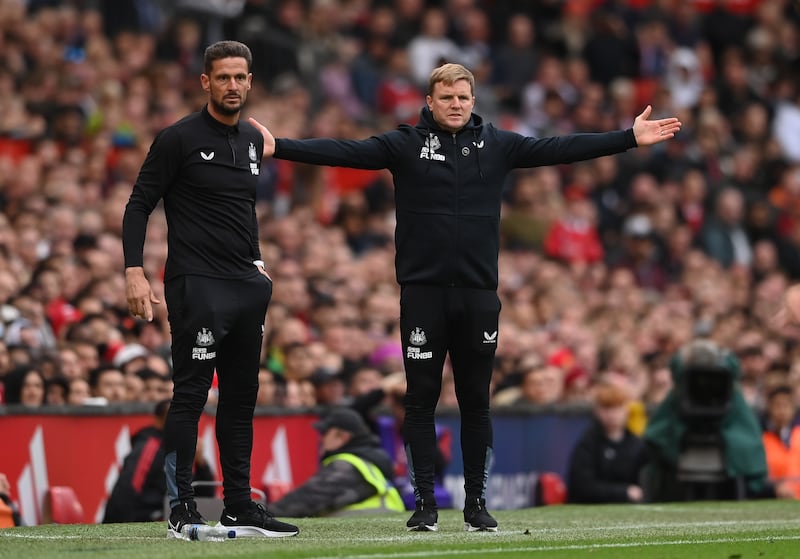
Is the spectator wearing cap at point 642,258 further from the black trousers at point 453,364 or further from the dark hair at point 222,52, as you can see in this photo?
the dark hair at point 222,52

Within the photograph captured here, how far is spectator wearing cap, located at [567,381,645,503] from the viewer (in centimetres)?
1505

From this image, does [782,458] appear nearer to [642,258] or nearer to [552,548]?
[642,258]

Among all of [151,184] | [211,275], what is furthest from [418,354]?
[151,184]

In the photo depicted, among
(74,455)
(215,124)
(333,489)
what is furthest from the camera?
(333,489)

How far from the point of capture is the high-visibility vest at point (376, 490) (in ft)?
41.4

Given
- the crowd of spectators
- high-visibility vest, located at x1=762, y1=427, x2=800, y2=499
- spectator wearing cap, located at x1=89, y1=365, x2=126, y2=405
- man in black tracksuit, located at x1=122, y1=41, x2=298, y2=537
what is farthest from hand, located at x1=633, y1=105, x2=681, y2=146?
high-visibility vest, located at x1=762, y1=427, x2=800, y2=499

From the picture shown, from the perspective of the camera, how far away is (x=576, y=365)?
1827cm

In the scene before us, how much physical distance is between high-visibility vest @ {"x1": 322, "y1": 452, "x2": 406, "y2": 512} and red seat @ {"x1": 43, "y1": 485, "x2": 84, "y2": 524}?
1.86 m

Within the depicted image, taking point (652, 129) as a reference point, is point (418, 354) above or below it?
below

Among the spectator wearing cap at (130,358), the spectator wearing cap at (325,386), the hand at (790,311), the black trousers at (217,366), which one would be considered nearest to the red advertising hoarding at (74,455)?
the spectator wearing cap at (130,358)

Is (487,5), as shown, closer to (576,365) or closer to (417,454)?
(576,365)

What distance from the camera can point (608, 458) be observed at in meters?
15.4

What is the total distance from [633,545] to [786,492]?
6.82m

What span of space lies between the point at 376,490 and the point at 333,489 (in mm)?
342
